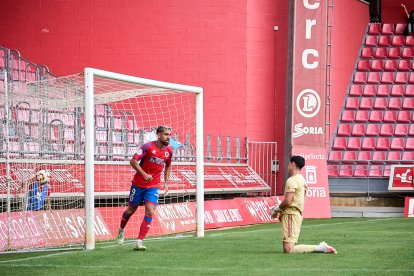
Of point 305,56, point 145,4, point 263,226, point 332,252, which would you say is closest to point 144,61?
point 145,4

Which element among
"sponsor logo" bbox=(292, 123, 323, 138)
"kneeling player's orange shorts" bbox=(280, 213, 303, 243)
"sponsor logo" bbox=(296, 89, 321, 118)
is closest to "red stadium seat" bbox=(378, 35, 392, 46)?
"sponsor logo" bbox=(296, 89, 321, 118)

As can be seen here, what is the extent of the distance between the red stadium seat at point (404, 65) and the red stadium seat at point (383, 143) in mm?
2680

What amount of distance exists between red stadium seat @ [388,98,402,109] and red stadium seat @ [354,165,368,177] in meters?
2.40

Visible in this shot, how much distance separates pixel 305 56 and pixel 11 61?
8.50m

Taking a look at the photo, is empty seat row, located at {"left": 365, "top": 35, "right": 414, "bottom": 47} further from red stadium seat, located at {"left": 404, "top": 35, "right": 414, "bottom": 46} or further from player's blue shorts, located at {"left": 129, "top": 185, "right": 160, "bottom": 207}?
player's blue shorts, located at {"left": 129, "top": 185, "right": 160, "bottom": 207}

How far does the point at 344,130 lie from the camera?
28812 mm

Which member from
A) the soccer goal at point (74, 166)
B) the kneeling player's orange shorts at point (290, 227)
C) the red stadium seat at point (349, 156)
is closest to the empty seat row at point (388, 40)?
the red stadium seat at point (349, 156)

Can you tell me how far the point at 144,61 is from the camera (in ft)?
83.8

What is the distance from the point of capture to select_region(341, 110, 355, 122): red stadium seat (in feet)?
95.0

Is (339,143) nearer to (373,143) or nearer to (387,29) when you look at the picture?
(373,143)

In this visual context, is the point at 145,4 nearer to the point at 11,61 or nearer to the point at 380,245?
the point at 11,61

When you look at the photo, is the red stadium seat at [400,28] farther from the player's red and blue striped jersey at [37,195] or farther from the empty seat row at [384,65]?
the player's red and blue striped jersey at [37,195]

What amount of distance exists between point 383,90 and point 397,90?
1.37 ft

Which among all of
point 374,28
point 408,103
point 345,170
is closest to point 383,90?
point 408,103
